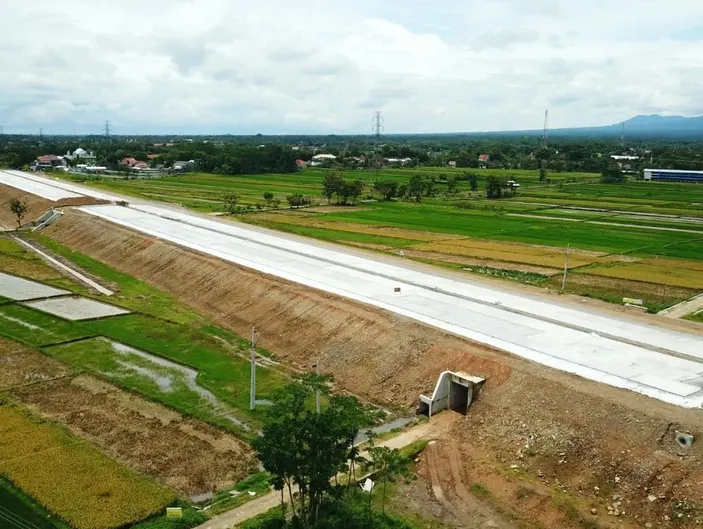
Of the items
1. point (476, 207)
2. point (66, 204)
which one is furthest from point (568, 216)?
point (66, 204)

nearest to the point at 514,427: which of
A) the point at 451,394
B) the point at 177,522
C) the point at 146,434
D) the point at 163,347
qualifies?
the point at 451,394

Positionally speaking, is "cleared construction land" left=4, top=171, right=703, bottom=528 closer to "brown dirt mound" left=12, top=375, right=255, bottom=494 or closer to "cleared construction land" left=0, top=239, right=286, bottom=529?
"cleared construction land" left=0, top=239, right=286, bottom=529

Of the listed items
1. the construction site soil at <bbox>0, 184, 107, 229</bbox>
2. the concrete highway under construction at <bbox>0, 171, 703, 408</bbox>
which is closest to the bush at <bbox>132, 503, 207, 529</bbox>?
the concrete highway under construction at <bbox>0, 171, 703, 408</bbox>

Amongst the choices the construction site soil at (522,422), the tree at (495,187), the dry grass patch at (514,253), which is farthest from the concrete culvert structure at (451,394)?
the tree at (495,187)

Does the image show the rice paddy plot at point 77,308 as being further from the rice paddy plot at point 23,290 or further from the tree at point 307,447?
the tree at point 307,447

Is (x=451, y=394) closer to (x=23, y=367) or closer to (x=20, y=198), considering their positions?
(x=23, y=367)
